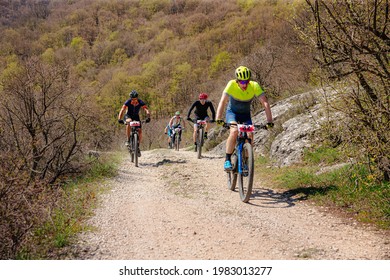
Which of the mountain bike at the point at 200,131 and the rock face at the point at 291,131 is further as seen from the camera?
the mountain bike at the point at 200,131

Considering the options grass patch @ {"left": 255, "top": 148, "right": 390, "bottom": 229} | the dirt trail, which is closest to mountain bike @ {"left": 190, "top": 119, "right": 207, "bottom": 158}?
grass patch @ {"left": 255, "top": 148, "right": 390, "bottom": 229}

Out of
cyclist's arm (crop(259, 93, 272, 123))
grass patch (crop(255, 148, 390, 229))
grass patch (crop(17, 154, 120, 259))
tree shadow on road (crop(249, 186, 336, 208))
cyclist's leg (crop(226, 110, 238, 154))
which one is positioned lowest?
grass patch (crop(17, 154, 120, 259))

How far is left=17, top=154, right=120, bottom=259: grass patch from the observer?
4461mm

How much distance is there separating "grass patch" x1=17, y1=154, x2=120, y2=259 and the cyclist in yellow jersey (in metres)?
2.94

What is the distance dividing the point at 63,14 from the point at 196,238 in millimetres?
202936

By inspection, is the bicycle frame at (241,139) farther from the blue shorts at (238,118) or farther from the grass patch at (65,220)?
the grass patch at (65,220)

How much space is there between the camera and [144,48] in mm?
138500

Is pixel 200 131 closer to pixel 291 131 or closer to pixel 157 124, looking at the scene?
pixel 291 131

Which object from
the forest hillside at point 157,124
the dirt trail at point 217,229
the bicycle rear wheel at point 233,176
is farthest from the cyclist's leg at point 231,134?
the forest hillside at point 157,124

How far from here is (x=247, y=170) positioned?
6.78 m

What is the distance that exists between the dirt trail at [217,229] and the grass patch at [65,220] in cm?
25

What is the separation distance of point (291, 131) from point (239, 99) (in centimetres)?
374

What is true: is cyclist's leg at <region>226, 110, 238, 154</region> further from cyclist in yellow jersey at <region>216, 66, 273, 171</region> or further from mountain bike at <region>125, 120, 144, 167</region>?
mountain bike at <region>125, 120, 144, 167</region>

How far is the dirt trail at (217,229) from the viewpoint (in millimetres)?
4363
